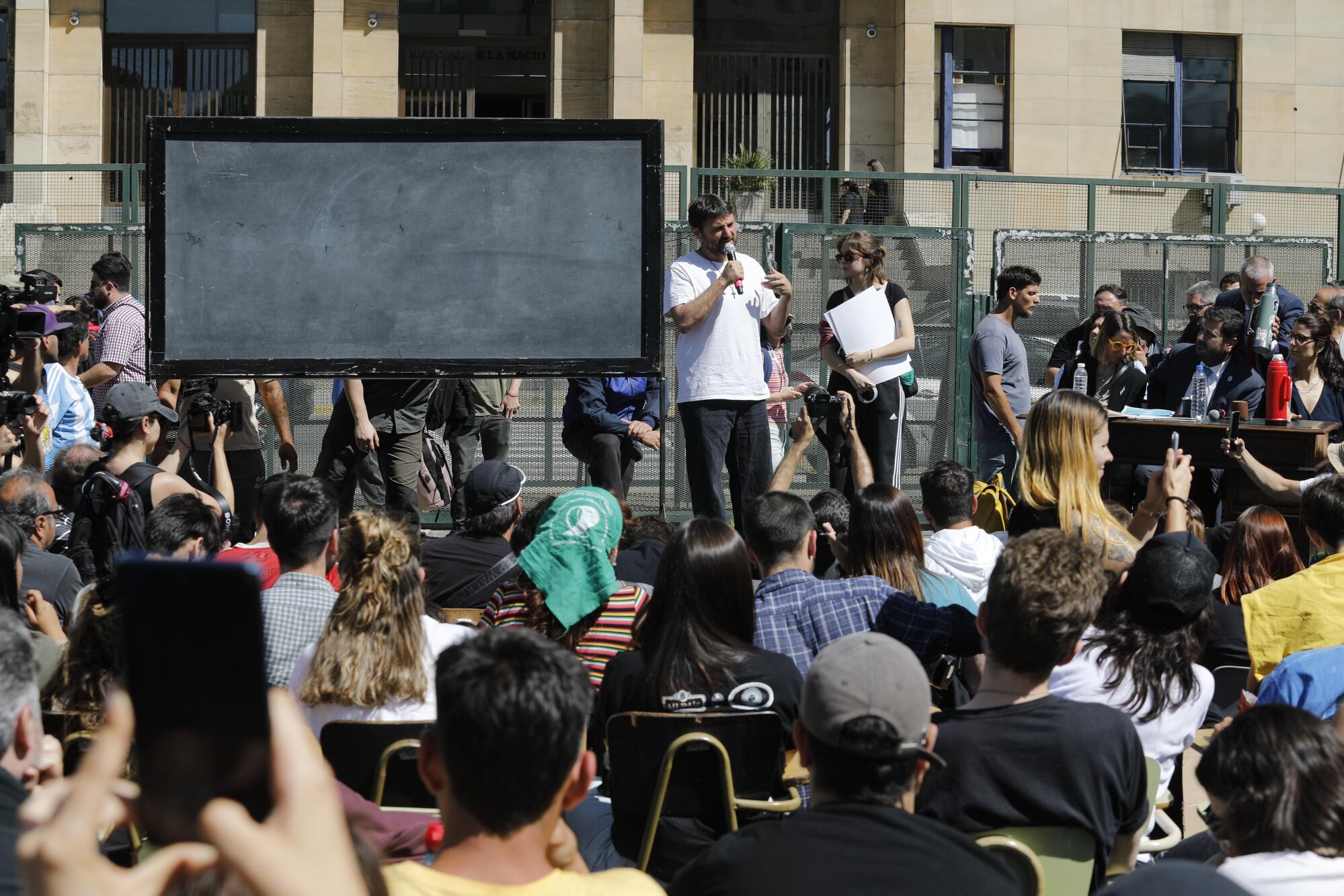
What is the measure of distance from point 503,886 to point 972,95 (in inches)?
876

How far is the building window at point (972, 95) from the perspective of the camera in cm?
2283

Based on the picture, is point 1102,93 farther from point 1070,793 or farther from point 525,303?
point 1070,793

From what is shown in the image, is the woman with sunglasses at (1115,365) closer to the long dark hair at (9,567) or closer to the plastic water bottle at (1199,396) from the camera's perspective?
the plastic water bottle at (1199,396)

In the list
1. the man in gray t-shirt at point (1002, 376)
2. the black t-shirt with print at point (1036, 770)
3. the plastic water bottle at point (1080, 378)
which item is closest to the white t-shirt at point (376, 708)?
the black t-shirt with print at point (1036, 770)

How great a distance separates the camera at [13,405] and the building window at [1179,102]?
2010cm

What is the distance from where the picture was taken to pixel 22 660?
2.37 meters

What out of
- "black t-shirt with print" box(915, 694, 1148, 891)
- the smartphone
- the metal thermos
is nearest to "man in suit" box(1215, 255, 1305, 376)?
the metal thermos

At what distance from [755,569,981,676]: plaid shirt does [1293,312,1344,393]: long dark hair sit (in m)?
5.38

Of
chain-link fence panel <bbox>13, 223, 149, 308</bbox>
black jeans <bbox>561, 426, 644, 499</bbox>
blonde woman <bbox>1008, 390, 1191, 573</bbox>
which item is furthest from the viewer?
chain-link fence panel <bbox>13, 223, 149, 308</bbox>

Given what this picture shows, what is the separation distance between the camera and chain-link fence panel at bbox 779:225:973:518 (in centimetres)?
1187

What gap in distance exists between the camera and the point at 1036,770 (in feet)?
10.5

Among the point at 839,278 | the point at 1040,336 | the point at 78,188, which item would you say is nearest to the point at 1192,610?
the point at 839,278

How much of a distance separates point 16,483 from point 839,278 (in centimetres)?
740

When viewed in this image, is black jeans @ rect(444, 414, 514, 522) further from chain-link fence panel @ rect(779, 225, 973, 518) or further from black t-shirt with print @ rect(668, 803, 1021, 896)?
black t-shirt with print @ rect(668, 803, 1021, 896)
